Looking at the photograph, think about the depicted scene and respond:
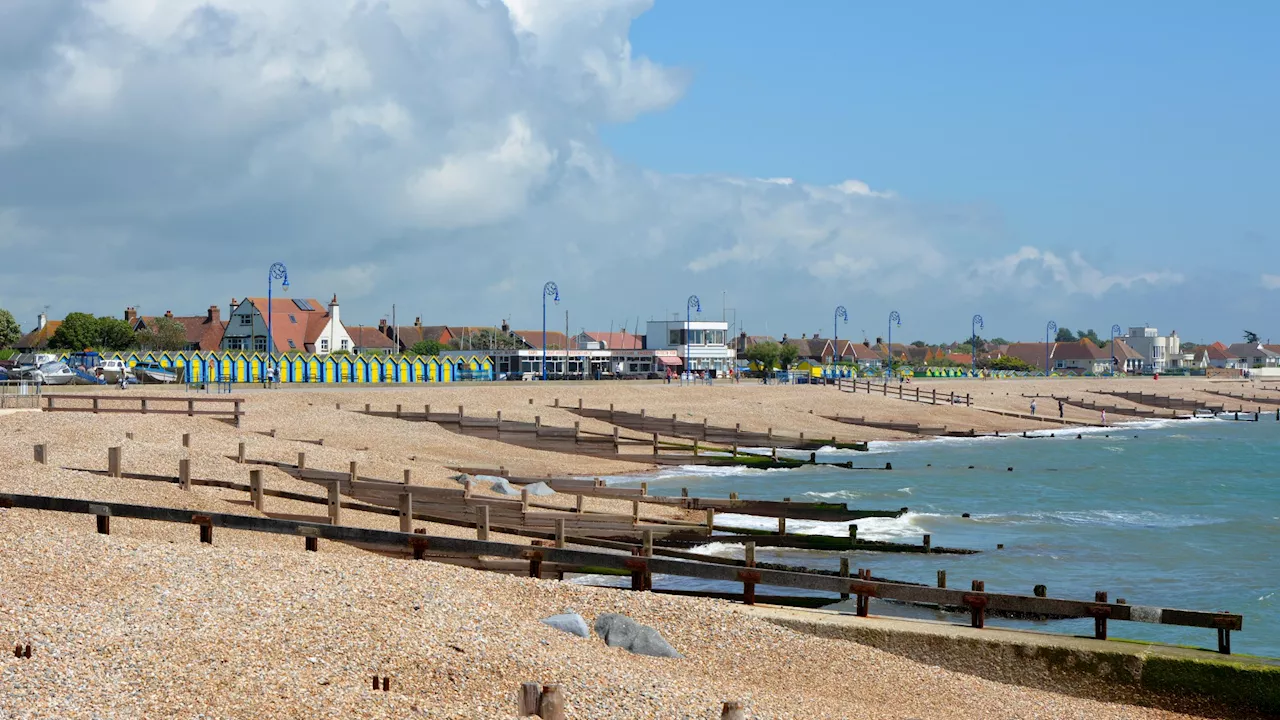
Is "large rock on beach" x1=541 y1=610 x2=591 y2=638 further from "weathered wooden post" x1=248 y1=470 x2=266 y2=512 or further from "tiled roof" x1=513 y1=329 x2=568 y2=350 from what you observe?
"tiled roof" x1=513 y1=329 x2=568 y2=350

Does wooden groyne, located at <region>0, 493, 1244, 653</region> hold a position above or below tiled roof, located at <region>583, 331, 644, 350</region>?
below

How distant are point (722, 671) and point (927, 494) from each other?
27.1 m

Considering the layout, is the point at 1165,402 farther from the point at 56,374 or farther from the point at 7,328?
the point at 7,328

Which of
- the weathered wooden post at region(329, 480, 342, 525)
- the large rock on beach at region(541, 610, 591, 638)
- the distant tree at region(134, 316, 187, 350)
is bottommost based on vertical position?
the large rock on beach at region(541, 610, 591, 638)

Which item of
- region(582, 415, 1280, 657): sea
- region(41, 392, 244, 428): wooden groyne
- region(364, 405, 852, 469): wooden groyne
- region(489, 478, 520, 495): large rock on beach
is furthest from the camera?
region(364, 405, 852, 469): wooden groyne

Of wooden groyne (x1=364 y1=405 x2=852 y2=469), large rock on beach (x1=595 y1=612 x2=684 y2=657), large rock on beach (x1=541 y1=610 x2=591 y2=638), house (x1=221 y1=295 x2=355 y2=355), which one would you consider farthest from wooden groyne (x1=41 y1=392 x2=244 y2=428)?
house (x1=221 y1=295 x2=355 y2=355)

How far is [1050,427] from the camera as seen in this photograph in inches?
3088

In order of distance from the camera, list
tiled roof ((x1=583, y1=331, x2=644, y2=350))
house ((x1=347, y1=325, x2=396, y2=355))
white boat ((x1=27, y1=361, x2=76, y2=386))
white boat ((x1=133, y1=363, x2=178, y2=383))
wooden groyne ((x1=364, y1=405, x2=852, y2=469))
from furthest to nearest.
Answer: tiled roof ((x1=583, y1=331, x2=644, y2=350)), house ((x1=347, y1=325, x2=396, y2=355)), white boat ((x1=133, y1=363, x2=178, y2=383)), white boat ((x1=27, y1=361, x2=76, y2=386)), wooden groyne ((x1=364, y1=405, x2=852, y2=469))

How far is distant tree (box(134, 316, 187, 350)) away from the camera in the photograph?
4218 inches

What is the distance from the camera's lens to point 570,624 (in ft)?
42.7

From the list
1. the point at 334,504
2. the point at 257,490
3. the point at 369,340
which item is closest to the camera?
the point at 334,504

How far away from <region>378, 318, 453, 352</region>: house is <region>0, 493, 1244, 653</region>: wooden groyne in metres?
122

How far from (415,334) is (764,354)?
44.3 metres

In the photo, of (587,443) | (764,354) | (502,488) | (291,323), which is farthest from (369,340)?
(502,488)
